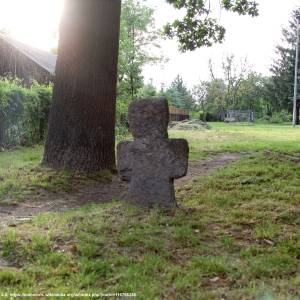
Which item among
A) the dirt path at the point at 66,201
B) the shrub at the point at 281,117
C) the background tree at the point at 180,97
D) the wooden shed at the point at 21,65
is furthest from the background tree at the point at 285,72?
the dirt path at the point at 66,201

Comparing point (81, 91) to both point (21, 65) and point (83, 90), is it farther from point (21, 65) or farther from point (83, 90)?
point (21, 65)

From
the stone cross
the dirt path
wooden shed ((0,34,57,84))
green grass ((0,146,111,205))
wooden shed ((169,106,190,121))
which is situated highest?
wooden shed ((0,34,57,84))

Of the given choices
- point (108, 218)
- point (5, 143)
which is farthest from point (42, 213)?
point (5, 143)

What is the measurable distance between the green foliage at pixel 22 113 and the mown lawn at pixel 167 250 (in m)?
7.36

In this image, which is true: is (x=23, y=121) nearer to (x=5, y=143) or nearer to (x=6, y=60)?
(x=5, y=143)

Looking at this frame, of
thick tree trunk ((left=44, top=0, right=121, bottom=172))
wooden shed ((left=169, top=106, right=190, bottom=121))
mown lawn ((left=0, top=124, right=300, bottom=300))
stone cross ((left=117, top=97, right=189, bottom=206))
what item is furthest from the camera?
wooden shed ((left=169, top=106, right=190, bottom=121))

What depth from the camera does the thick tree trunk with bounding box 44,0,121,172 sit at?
8.55 m

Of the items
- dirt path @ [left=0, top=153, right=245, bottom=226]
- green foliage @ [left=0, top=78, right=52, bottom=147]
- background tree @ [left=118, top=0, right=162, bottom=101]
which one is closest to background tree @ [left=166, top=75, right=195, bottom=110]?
background tree @ [left=118, top=0, right=162, bottom=101]

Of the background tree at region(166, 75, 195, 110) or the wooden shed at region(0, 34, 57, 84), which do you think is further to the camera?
the background tree at region(166, 75, 195, 110)

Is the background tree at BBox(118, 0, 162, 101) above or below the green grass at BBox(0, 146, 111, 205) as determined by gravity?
above

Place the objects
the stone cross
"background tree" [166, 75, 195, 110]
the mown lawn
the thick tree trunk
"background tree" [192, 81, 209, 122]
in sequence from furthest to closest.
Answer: "background tree" [166, 75, 195, 110], "background tree" [192, 81, 209, 122], the thick tree trunk, the stone cross, the mown lawn

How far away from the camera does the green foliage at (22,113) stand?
500 inches

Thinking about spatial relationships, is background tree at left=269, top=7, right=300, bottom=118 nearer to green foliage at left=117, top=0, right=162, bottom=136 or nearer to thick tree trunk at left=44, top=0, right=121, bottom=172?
green foliage at left=117, top=0, right=162, bottom=136

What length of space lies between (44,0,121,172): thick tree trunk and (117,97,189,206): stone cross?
263 centimetres
